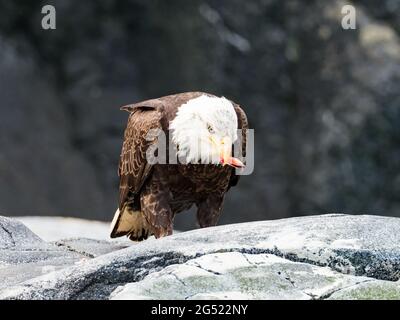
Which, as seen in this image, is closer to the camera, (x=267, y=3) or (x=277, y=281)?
(x=277, y=281)

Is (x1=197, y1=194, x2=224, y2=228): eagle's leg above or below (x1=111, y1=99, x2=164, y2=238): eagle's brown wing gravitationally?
below

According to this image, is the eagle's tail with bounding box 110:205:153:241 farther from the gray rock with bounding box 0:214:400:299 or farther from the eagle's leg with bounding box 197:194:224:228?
the gray rock with bounding box 0:214:400:299

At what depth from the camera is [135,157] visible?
19.4ft

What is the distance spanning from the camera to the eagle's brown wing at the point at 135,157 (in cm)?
576

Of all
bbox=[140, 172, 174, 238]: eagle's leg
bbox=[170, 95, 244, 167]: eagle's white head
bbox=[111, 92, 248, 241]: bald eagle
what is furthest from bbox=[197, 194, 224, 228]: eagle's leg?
bbox=[170, 95, 244, 167]: eagle's white head

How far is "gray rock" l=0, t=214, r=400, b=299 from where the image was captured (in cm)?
395

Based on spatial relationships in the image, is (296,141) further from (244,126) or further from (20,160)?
(244,126)

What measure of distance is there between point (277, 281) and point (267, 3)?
8454 mm

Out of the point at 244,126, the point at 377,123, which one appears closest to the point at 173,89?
the point at 377,123

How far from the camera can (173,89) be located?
11.6 m

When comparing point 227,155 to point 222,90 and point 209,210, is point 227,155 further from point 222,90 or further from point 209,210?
point 222,90

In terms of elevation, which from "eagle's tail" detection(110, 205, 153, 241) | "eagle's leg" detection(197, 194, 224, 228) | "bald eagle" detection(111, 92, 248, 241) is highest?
"bald eagle" detection(111, 92, 248, 241)

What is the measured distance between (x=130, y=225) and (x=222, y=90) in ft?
18.7
